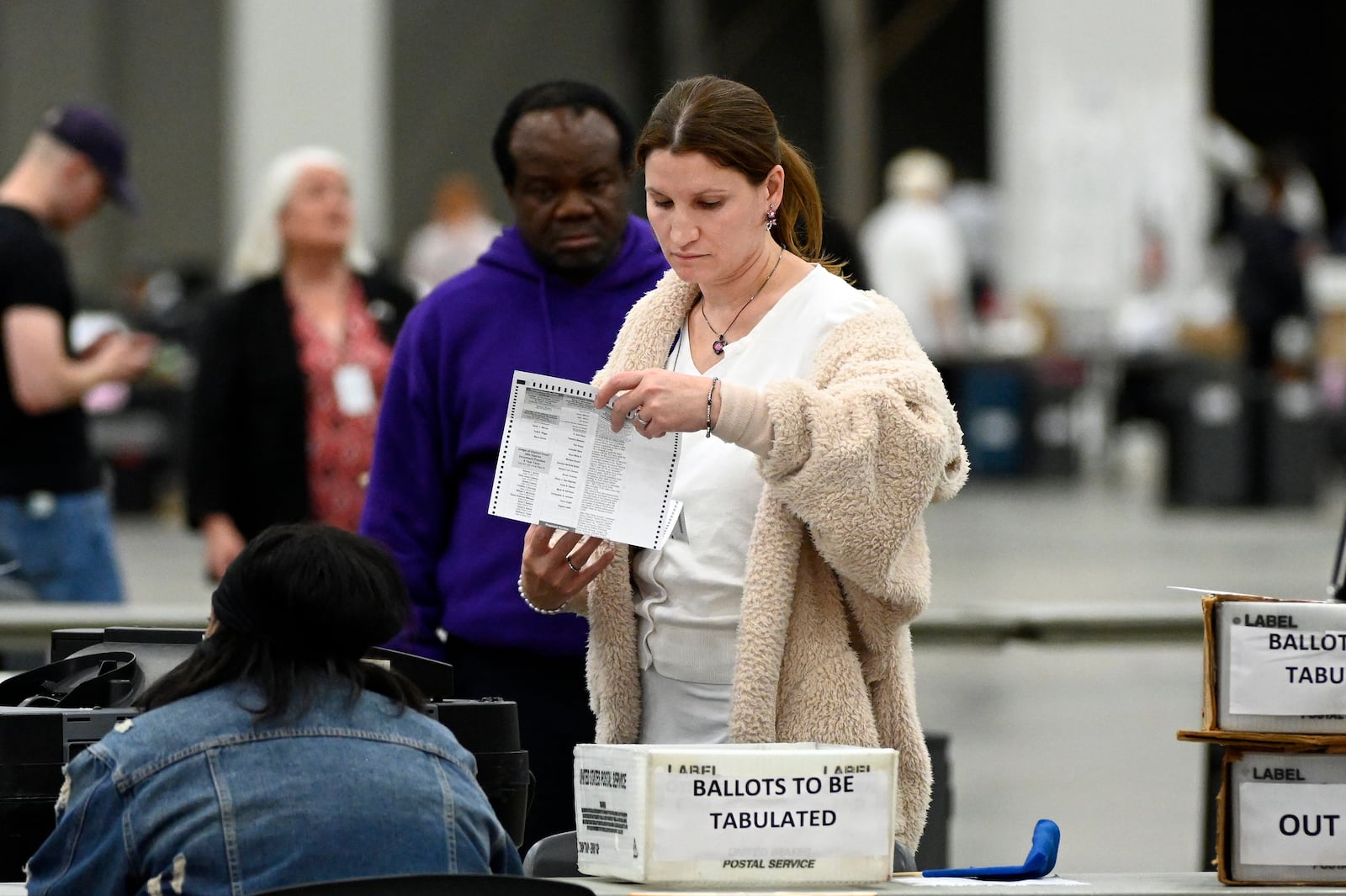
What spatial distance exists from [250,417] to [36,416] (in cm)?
60

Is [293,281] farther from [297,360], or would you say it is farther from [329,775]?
[329,775]

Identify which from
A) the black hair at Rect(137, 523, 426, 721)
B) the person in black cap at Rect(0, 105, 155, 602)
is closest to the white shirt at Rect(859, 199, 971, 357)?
the person in black cap at Rect(0, 105, 155, 602)

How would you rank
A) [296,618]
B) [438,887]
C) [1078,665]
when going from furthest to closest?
[1078,665], [296,618], [438,887]

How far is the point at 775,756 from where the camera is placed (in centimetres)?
246

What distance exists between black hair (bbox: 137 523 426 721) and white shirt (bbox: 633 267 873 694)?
1.82ft

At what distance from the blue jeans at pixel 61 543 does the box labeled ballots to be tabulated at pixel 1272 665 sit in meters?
3.62

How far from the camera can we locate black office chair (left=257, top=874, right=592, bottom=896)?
224 centimetres

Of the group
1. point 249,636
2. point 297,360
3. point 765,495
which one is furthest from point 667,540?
point 297,360

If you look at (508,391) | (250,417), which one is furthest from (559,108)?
(250,417)

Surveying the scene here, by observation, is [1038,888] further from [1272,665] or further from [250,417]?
[250,417]

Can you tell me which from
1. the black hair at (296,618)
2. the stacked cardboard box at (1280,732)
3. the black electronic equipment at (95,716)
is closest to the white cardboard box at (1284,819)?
the stacked cardboard box at (1280,732)

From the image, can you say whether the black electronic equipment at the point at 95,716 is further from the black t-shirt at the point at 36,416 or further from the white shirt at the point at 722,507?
the black t-shirt at the point at 36,416

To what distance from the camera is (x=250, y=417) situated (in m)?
5.34

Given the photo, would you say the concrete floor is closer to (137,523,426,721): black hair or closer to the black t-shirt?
the black t-shirt
